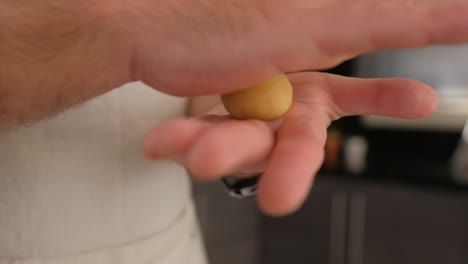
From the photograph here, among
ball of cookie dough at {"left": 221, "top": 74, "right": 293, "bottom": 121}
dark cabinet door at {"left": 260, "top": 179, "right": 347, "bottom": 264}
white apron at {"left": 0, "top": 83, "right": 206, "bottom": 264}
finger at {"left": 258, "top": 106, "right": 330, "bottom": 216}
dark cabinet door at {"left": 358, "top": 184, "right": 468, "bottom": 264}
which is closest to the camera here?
finger at {"left": 258, "top": 106, "right": 330, "bottom": 216}

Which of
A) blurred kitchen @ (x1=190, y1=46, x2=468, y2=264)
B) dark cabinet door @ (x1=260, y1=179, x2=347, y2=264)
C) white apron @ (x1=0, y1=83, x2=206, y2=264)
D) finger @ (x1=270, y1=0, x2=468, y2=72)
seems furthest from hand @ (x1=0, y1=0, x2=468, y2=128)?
dark cabinet door @ (x1=260, y1=179, x2=347, y2=264)

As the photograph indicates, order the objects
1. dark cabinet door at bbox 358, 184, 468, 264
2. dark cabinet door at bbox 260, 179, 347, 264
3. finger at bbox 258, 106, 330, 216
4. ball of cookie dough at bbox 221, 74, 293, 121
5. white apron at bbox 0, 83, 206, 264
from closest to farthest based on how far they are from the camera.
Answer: finger at bbox 258, 106, 330, 216
ball of cookie dough at bbox 221, 74, 293, 121
white apron at bbox 0, 83, 206, 264
dark cabinet door at bbox 358, 184, 468, 264
dark cabinet door at bbox 260, 179, 347, 264

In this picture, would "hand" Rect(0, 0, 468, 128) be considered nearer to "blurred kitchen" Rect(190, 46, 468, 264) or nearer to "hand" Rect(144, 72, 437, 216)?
"hand" Rect(144, 72, 437, 216)

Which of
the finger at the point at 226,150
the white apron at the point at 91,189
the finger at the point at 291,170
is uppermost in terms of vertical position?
the finger at the point at 226,150

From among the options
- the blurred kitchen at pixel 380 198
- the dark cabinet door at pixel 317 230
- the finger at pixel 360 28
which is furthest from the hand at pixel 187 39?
the dark cabinet door at pixel 317 230

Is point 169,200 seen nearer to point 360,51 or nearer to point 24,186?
point 24,186

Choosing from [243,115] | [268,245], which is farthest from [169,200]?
[268,245]

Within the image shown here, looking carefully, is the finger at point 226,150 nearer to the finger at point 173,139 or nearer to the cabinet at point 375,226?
the finger at point 173,139
